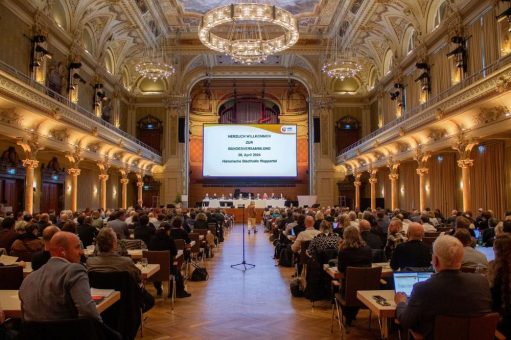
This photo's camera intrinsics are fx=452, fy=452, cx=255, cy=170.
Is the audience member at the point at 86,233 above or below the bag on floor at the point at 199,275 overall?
above

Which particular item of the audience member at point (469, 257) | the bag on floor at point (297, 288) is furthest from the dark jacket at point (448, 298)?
the bag on floor at point (297, 288)

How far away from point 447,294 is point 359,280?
6.88 feet

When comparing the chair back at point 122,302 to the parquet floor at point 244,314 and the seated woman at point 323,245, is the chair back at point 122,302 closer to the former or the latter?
the parquet floor at point 244,314

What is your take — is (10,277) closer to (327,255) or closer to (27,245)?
(27,245)

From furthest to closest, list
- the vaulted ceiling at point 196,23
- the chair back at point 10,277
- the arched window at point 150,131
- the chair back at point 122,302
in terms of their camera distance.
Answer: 1. the arched window at point 150,131
2. the vaulted ceiling at point 196,23
3. the chair back at point 10,277
4. the chair back at point 122,302

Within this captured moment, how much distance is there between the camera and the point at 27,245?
5.84m

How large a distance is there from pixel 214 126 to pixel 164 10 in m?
8.77

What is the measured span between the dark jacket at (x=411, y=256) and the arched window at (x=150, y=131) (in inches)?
1010

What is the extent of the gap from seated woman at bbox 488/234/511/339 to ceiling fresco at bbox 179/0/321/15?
20.1 m

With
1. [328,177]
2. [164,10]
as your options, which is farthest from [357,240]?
[328,177]

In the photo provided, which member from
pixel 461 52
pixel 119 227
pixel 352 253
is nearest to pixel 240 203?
pixel 461 52

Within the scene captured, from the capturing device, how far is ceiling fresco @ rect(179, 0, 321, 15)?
21297 mm

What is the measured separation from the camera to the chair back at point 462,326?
2.55 metres

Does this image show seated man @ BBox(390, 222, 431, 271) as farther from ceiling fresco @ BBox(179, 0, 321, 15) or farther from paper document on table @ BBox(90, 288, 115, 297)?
ceiling fresco @ BBox(179, 0, 321, 15)
